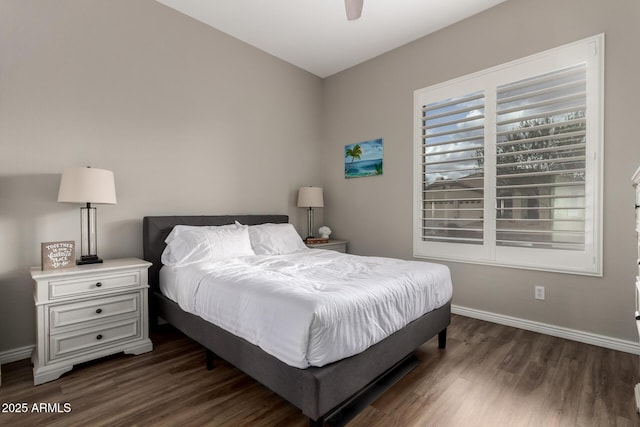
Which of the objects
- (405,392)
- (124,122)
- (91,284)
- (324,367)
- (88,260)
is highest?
(124,122)

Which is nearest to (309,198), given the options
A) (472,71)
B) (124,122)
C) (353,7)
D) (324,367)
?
(124,122)

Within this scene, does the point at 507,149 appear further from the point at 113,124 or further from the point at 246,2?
the point at 113,124

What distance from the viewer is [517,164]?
9.86ft

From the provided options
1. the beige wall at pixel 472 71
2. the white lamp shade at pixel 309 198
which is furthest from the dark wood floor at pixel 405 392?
the white lamp shade at pixel 309 198

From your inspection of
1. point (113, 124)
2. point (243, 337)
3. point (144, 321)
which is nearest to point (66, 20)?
point (113, 124)

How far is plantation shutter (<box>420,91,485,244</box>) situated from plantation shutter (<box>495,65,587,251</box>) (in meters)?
0.19

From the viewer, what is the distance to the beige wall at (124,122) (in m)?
2.41

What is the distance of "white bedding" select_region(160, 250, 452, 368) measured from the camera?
1562mm

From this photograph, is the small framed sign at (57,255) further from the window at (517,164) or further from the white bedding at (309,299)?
the window at (517,164)

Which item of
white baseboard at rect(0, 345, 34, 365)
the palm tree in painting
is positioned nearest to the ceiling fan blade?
the palm tree in painting

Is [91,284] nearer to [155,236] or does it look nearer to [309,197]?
[155,236]

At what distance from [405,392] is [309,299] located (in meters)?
0.96

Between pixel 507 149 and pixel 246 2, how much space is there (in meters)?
2.87

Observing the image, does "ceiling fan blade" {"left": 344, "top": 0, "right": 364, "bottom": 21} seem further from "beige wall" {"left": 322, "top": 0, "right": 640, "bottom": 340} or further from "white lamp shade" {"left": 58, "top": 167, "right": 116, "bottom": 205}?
"white lamp shade" {"left": 58, "top": 167, "right": 116, "bottom": 205}
